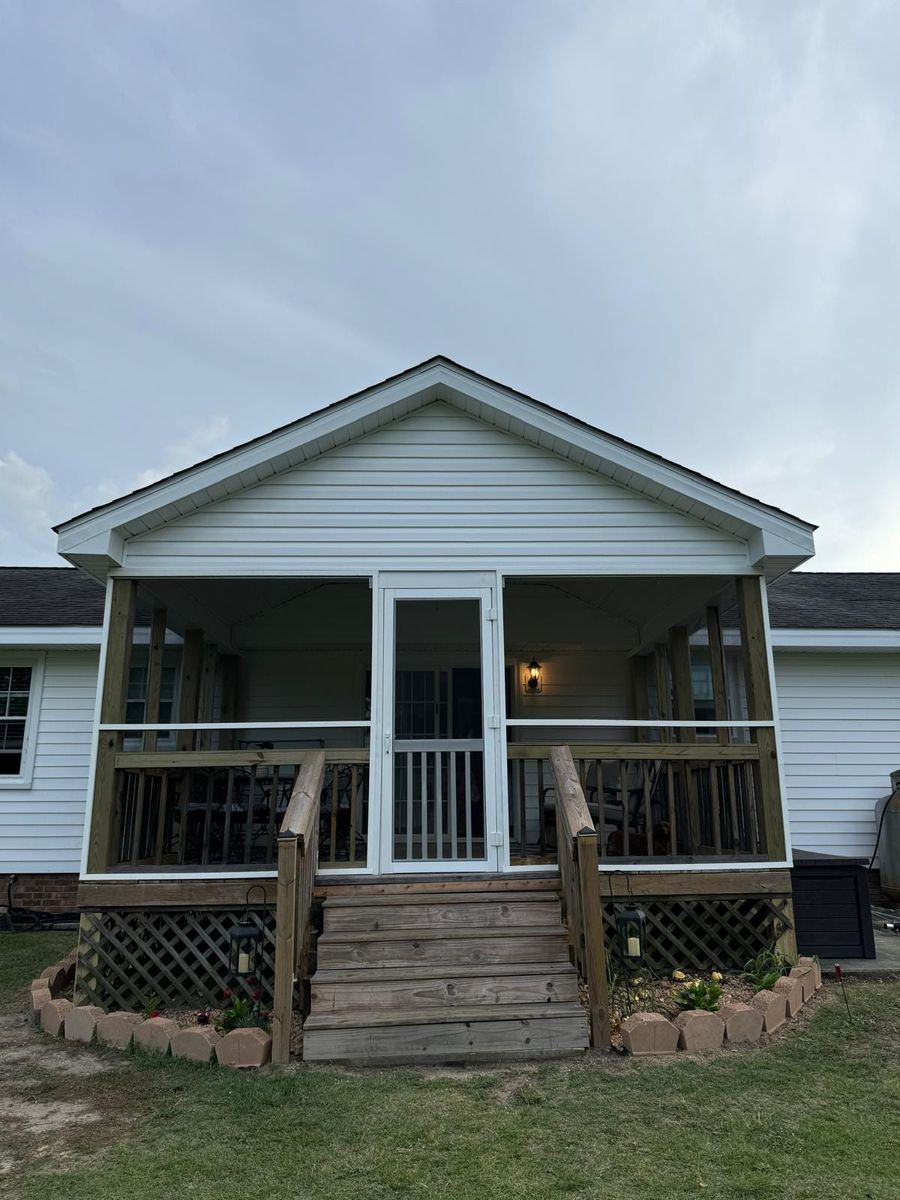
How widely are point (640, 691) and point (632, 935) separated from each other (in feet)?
14.3

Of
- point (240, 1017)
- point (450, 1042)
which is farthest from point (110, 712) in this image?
point (450, 1042)

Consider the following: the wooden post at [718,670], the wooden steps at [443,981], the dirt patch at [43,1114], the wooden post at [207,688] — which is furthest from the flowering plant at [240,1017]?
the wooden post at [718,670]

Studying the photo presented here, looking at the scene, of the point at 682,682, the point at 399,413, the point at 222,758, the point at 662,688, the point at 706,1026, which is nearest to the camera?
the point at 706,1026

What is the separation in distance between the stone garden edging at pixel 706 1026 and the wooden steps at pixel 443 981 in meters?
0.30

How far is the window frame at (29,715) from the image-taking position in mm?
8773

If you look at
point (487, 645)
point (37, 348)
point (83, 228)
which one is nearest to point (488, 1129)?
point (487, 645)

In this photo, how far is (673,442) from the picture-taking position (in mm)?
21750

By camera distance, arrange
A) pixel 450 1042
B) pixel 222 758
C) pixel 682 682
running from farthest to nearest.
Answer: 1. pixel 682 682
2. pixel 222 758
3. pixel 450 1042

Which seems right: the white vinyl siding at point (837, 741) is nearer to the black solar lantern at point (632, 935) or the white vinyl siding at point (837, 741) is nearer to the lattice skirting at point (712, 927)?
the lattice skirting at point (712, 927)

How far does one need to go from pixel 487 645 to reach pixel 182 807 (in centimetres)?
271

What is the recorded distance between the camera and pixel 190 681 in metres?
7.93

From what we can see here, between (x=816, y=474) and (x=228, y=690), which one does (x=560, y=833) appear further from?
(x=816, y=474)

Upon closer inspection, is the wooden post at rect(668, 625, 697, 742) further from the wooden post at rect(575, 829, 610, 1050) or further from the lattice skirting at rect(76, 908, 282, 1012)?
the lattice skirting at rect(76, 908, 282, 1012)

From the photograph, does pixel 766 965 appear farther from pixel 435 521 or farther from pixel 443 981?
pixel 435 521
